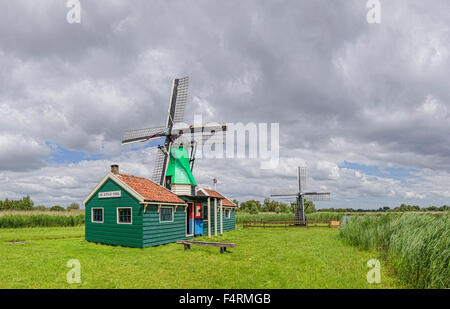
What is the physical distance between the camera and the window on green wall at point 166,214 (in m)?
15.9

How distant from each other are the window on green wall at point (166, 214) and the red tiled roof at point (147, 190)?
1.61 ft

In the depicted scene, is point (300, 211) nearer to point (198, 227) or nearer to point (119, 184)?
point (198, 227)

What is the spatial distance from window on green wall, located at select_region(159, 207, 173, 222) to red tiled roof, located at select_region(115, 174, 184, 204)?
492 millimetres

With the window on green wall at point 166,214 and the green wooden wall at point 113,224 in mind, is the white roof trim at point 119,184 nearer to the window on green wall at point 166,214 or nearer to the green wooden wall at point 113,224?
the green wooden wall at point 113,224

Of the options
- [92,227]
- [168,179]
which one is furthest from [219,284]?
[168,179]

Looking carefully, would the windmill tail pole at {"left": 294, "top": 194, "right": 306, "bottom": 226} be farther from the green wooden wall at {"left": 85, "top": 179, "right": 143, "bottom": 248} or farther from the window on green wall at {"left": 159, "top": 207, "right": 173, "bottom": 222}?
the green wooden wall at {"left": 85, "top": 179, "right": 143, "bottom": 248}

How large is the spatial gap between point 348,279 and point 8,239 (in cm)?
1990

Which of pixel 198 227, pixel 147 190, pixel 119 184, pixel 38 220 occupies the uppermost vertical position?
pixel 119 184

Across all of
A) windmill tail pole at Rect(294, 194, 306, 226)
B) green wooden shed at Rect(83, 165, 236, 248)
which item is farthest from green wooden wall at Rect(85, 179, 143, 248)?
windmill tail pole at Rect(294, 194, 306, 226)

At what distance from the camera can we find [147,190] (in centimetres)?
1603

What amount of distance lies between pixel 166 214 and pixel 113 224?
2880mm

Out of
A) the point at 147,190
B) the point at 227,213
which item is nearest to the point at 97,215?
the point at 147,190

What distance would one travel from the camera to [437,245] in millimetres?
8141

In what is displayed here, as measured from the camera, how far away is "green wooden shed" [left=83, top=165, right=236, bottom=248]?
47.8 feet
